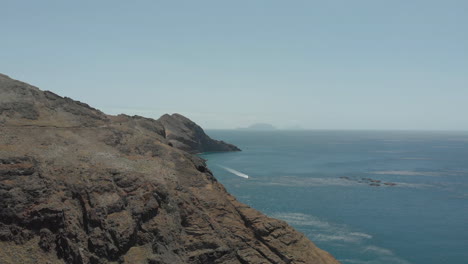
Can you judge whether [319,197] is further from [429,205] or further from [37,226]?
[37,226]

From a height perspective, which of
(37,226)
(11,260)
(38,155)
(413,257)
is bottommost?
(413,257)

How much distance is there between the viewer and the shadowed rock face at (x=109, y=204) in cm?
3153

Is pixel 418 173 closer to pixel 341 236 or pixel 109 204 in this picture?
pixel 341 236

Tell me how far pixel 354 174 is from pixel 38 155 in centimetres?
12328

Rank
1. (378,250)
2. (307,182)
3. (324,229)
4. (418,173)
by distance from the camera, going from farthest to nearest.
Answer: (418,173)
(307,182)
(324,229)
(378,250)

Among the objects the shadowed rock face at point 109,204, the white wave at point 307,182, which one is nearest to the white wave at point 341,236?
the shadowed rock face at point 109,204

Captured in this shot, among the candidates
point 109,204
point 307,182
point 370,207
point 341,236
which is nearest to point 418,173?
point 307,182

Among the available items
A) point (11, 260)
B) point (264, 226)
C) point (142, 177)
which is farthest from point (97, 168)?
point (264, 226)

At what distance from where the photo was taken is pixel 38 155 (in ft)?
121

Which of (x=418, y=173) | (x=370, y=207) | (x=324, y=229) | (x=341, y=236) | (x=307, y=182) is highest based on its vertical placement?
(x=418, y=173)

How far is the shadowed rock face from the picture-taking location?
103 feet

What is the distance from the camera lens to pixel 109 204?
35250 mm

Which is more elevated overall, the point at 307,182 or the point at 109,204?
the point at 109,204

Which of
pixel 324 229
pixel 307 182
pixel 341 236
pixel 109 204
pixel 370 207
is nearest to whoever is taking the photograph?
pixel 109 204
